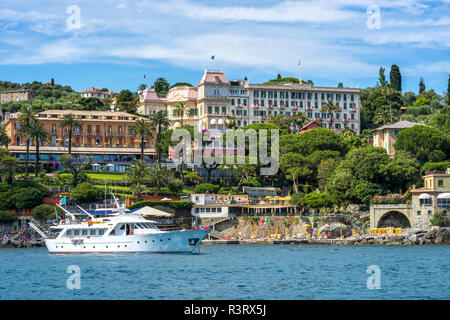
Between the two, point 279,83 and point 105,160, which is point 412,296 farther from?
point 279,83

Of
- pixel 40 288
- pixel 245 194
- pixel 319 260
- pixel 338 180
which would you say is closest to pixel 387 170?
pixel 338 180

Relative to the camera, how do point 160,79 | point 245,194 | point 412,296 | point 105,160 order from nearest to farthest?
point 412,296
point 245,194
point 105,160
point 160,79

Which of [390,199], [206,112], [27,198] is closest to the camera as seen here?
[27,198]

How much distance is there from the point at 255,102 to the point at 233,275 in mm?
98007

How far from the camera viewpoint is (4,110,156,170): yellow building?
124 metres

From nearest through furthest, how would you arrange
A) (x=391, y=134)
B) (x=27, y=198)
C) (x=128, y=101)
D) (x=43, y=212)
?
(x=43, y=212) → (x=27, y=198) → (x=391, y=134) → (x=128, y=101)

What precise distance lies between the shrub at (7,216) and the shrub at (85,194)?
7962 mm

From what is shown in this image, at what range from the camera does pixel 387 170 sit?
9431 cm

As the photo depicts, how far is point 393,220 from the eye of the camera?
9131 centimetres

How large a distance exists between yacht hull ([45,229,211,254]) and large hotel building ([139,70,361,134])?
74.0 meters

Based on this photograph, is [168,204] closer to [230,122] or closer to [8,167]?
[8,167]

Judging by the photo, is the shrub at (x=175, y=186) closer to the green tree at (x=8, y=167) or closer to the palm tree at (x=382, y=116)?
the green tree at (x=8, y=167)

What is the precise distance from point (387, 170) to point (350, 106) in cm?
5999

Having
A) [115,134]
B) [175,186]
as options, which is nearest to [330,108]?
[115,134]
